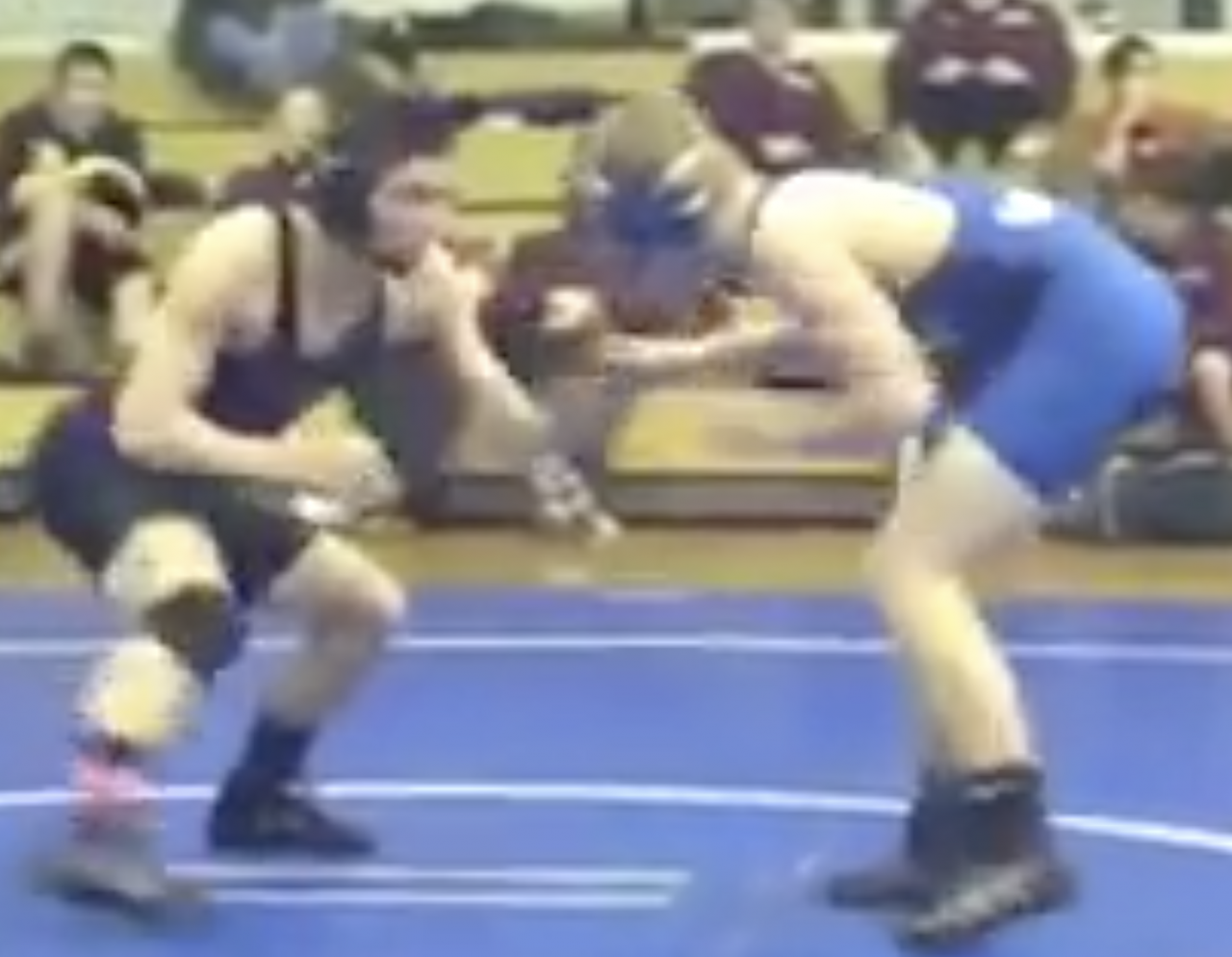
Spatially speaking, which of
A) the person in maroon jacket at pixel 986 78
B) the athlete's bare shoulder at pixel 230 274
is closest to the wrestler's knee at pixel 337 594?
the athlete's bare shoulder at pixel 230 274

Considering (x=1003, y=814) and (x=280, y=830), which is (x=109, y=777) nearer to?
(x=280, y=830)

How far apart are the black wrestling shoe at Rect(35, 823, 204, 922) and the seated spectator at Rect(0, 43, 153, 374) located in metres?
5.64

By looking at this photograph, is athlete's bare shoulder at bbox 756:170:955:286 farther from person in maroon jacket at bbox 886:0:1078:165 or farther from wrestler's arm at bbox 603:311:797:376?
person in maroon jacket at bbox 886:0:1078:165

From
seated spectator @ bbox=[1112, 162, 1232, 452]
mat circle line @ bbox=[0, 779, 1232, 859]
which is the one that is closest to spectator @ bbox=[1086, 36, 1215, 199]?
seated spectator @ bbox=[1112, 162, 1232, 452]

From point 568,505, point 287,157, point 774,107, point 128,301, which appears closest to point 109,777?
point 287,157

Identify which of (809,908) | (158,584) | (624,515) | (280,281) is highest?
(280,281)

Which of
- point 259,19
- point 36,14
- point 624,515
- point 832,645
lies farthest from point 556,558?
point 36,14

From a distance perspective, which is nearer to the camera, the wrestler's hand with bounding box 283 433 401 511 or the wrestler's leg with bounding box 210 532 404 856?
the wrestler's hand with bounding box 283 433 401 511

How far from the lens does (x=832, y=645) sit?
31.7ft

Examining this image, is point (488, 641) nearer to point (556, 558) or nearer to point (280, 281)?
point (556, 558)

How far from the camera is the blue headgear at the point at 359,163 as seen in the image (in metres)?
6.69

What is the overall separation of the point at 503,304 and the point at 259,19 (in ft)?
9.20

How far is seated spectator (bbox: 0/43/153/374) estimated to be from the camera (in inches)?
504

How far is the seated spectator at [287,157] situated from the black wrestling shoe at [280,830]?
3.60 feet
